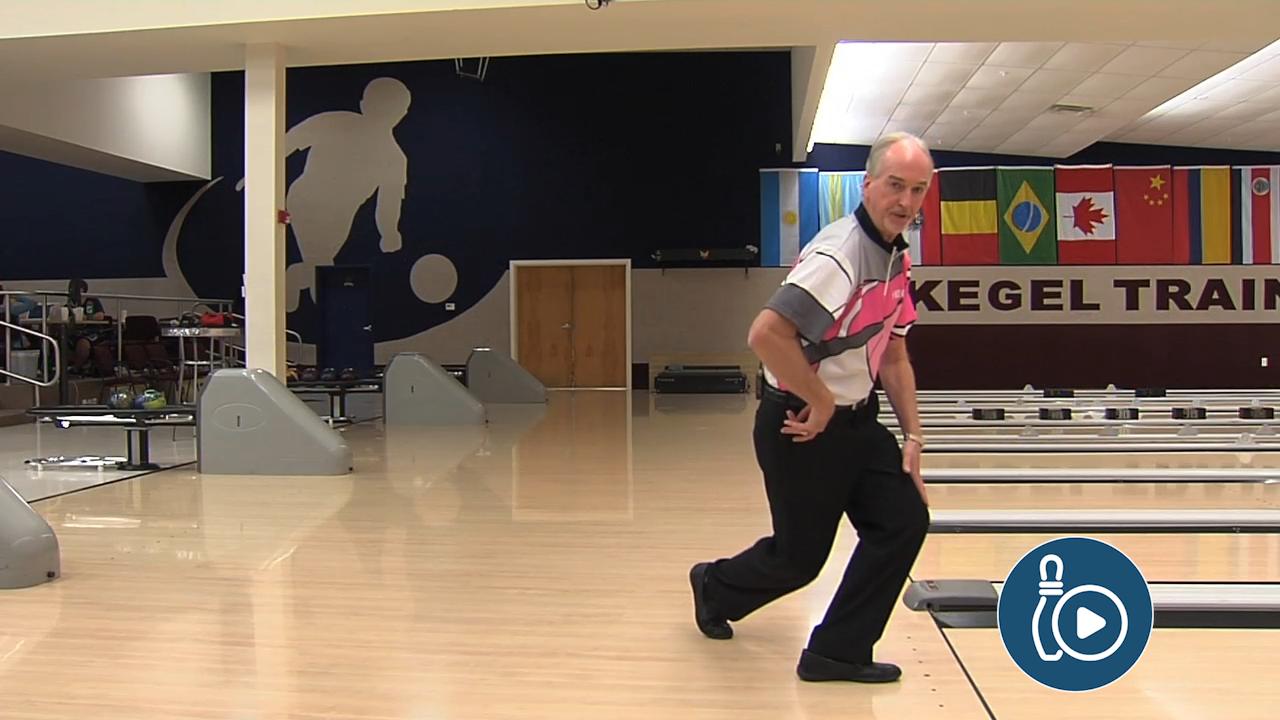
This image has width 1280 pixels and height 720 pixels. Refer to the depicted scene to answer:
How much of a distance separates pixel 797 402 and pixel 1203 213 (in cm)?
1453

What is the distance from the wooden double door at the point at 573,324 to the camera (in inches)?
615

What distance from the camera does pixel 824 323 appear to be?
6.83ft

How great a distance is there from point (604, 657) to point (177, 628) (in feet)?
4.22

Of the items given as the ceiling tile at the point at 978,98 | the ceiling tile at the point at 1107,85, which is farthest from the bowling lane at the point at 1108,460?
the ceiling tile at the point at 978,98

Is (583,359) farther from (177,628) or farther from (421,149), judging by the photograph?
(177,628)

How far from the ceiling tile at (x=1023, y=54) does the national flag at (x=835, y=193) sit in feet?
14.3

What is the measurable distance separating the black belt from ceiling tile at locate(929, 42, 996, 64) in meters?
8.57

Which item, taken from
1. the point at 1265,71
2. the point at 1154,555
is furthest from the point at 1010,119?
the point at 1154,555

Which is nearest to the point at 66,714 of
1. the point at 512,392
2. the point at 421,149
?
the point at 512,392

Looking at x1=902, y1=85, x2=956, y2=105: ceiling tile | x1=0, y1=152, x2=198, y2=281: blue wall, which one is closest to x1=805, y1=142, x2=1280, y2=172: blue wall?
x1=902, y1=85, x2=956, y2=105: ceiling tile

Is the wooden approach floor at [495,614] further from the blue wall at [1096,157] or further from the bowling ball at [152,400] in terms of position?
the blue wall at [1096,157]

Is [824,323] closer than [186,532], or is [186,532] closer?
[824,323]

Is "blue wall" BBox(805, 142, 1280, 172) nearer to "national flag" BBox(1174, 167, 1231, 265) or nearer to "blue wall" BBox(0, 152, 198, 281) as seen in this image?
"national flag" BBox(1174, 167, 1231, 265)

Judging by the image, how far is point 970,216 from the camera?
1476 cm
